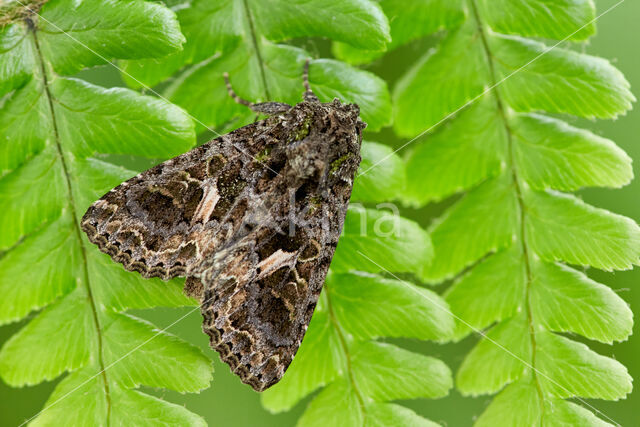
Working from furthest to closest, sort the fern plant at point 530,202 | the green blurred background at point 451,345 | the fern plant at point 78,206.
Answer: the green blurred background at point 451,345
the fern plant at point 530,202
the fern plant at point 78,206

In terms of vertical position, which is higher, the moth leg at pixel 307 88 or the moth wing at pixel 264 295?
the moth leg at pixel 307 88

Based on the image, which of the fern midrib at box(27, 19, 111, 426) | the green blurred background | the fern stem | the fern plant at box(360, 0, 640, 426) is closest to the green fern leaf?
the fern plant at box(360, 0, 640, 426)

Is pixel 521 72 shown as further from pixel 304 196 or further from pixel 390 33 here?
pixel 304 196

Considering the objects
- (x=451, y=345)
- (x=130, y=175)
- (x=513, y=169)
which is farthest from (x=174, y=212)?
(x=451, y=345)

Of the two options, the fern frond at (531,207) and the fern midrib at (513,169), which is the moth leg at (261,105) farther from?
the fern midrib at (513,169)

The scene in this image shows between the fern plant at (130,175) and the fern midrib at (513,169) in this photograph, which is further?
the fern midrib at (513,169)

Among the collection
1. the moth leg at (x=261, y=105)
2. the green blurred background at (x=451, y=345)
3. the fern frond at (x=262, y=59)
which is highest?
the fern frond at (x=262, y=59)

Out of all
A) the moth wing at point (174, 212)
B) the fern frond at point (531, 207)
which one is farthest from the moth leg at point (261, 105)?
the fern frond at point (531, 207)

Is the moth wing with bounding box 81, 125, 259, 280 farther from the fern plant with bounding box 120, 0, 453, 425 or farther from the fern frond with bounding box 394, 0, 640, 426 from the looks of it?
the fern frond with bounding box 394, 0, 640, 426
